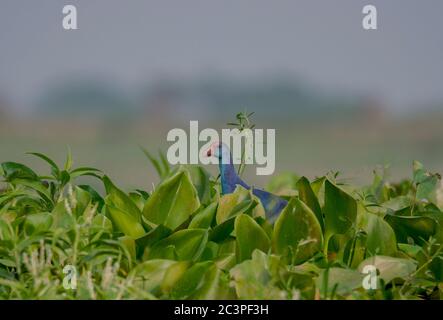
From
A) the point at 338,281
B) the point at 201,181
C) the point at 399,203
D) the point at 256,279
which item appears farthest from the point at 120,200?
the point at 399,203

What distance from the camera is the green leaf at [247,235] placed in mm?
2771

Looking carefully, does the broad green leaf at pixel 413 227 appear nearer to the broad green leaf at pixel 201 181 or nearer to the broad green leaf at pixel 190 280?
the broad green leaf at pixel 201 181

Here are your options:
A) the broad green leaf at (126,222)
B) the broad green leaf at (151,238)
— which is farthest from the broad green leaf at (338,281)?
the broad green leaf at (126,222)

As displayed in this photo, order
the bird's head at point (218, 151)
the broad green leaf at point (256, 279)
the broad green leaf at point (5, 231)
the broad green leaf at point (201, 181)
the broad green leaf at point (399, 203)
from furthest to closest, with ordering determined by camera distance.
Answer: the broad green leaf at point (399, 203) → the broad green leaf at point (201, 181) → the bird's head at point (218, 151) → the broad green leaf at point (5, 231) → the broad green leaf at point (256, 279)

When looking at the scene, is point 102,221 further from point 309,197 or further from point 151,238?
point 309,197

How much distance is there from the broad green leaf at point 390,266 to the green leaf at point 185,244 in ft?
1.86

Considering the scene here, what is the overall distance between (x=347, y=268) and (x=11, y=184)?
1.50 metres

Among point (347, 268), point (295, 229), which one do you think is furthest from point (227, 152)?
point (347, 268)

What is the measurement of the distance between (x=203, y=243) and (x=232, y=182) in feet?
1.77

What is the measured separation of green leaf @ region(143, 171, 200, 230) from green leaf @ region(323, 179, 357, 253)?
51 cm

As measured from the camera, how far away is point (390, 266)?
271 cm

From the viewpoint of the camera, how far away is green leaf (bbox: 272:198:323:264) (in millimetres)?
2826

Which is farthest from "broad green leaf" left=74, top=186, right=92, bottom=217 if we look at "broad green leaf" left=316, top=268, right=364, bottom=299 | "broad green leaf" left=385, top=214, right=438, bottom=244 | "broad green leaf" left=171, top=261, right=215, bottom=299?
"broad green leaf" left=385, top=214, right=438, bottom=244
